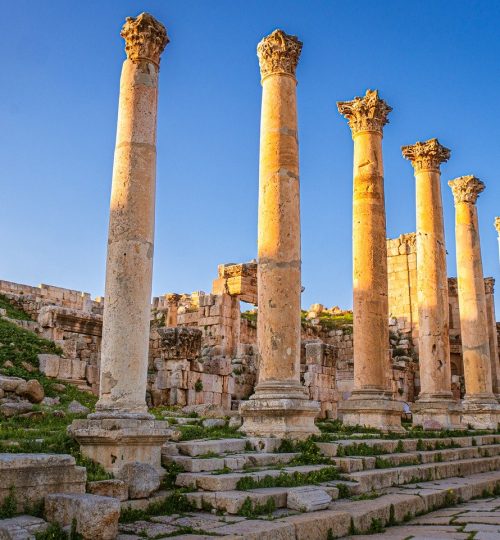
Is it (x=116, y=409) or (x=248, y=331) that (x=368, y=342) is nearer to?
(x=116, y=409)

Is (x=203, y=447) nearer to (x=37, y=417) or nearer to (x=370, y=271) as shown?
(x=37, y=417)

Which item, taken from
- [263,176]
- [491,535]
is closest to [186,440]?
[491,535]

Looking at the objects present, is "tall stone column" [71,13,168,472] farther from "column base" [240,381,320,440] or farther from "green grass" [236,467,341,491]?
"column base" [240,381,320,440]

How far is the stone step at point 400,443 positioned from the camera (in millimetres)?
11070

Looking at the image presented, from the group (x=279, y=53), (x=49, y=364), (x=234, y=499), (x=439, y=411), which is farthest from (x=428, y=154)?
(x=234, y=499)

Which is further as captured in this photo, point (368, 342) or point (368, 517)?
point (368, 342)

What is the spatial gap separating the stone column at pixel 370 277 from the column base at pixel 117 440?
789cm

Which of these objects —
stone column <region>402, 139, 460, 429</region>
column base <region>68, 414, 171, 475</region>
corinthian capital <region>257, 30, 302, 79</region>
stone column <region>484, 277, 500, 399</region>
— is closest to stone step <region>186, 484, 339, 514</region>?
column base <region>68, 414, 171, 475</region>

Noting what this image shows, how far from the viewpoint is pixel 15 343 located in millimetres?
18438

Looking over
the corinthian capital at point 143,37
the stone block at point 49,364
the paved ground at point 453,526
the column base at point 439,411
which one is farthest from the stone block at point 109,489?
the column base at point 439,411

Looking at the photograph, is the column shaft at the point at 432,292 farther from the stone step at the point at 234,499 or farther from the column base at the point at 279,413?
the stone step at the point at 234,499

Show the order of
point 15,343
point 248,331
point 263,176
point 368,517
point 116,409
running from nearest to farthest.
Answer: point 368,517, point 116,409, point 263,176, point 15,343, point 248,331

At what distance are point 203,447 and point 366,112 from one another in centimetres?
1128

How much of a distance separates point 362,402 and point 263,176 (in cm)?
612
